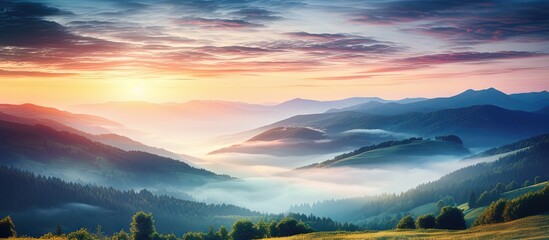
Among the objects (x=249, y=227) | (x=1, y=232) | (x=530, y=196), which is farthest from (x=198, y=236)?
(x=530, y=196)

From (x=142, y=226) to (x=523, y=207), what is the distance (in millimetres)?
93082

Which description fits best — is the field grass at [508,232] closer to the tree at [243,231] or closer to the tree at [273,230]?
the tree at [273,230]

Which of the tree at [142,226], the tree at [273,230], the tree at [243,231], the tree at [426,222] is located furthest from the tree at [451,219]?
the tree at [142,226]

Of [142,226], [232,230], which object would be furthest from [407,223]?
[142,226]

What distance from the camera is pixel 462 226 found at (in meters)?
101

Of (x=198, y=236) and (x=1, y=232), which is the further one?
(x=198, y=236)

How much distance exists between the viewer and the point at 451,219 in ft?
331

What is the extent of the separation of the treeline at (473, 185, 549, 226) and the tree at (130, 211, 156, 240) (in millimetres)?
84195

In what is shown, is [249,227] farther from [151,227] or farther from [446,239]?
[446,239]

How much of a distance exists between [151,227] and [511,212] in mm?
90215

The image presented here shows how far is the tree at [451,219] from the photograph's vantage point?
10006 cm

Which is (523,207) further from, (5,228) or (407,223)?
(5,228)

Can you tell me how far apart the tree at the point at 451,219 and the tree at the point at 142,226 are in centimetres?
7227

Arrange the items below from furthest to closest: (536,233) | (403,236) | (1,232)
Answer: (1,232) < (403,236) < (536,233)
